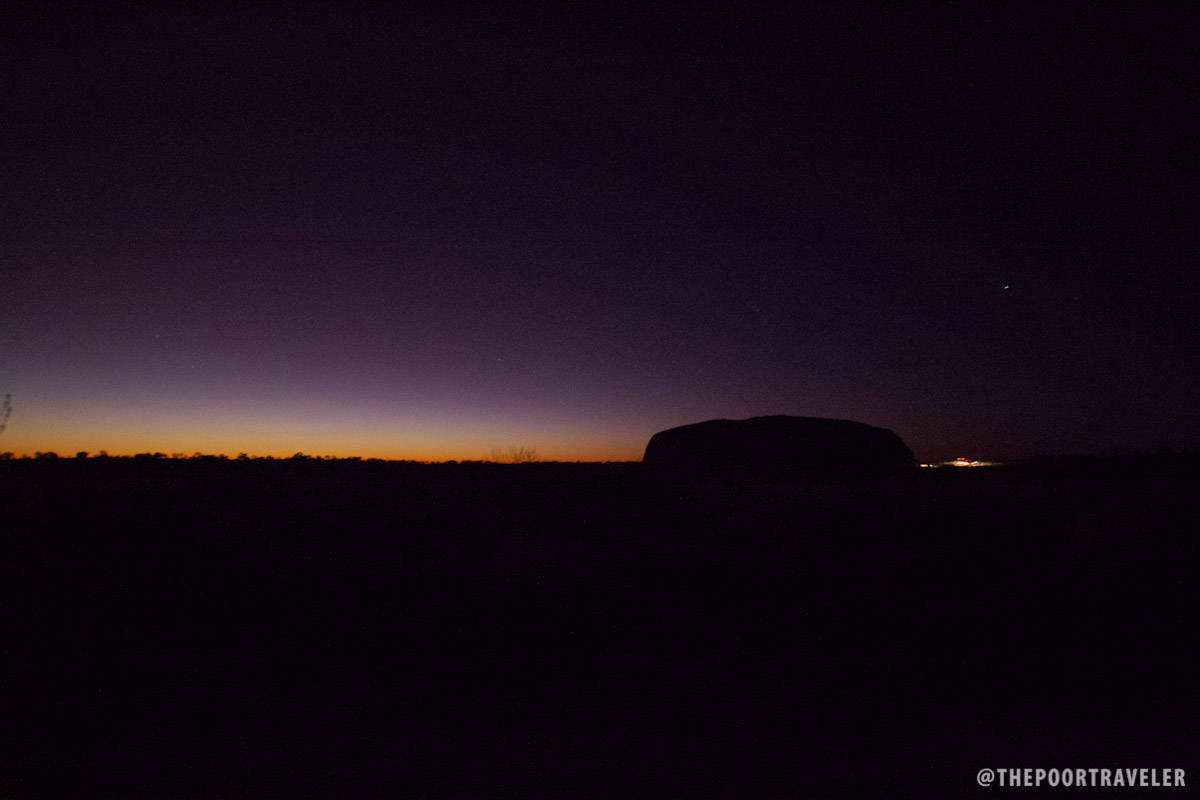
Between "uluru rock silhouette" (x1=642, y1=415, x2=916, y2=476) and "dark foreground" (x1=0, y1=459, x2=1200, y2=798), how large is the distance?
246 inches

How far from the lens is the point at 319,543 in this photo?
8.02m

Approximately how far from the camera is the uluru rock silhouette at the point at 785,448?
16531mm

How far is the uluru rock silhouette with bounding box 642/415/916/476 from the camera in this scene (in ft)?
54.2

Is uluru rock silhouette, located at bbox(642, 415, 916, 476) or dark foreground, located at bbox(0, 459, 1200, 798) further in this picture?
uluru rock silhouette, located at bbox(642, 415, 916, 476)

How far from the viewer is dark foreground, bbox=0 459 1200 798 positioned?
3.63 metres

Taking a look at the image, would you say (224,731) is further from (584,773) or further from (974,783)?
(974,783)

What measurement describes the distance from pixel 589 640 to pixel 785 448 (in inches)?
522

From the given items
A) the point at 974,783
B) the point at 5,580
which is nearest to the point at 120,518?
the point at 5,580

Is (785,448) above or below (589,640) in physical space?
above

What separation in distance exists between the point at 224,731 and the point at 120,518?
6204mm

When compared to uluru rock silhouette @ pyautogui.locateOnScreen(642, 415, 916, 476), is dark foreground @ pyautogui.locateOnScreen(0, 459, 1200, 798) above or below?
below

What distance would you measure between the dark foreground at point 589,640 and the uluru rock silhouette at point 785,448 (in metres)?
6.25

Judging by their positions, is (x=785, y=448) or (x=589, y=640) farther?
(x=785, y=448)

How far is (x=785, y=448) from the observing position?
17609mm
